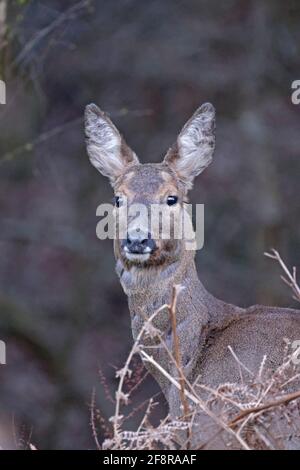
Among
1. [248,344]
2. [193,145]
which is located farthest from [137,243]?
[193,145]

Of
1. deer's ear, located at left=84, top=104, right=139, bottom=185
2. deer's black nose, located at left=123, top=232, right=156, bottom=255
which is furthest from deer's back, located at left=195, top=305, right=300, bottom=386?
deer's ear, located at left=84, top=104, right=139, bottom=185

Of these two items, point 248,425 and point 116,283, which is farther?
point 116,283

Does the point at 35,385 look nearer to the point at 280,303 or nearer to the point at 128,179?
the point at 280,303

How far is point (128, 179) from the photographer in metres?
7.61

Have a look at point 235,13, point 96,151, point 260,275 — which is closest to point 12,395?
point 260,275

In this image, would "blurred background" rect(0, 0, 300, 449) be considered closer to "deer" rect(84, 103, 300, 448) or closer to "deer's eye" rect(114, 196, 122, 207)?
"deer" rect(84, 103, 300, 448)

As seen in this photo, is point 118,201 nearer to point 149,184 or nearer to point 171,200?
point 149,184

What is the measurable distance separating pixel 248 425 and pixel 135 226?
1553mm

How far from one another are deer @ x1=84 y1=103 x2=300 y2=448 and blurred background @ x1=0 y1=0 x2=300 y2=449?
5.73 m

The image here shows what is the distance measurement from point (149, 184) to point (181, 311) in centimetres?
74

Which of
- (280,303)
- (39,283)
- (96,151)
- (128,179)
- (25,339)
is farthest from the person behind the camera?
(39,283)

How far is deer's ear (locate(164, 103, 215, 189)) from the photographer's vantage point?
25.9 ft

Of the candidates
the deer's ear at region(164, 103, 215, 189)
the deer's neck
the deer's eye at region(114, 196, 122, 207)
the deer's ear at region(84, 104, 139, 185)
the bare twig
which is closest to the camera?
the bare twig

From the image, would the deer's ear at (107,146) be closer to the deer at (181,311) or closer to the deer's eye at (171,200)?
the deer at (181,311)
